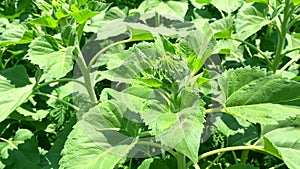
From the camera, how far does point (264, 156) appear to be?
8.46 ft

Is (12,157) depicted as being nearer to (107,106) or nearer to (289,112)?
(107,106)

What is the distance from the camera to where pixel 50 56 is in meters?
1.78

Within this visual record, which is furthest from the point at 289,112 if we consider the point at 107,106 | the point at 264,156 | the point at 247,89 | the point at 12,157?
the point at 12,157

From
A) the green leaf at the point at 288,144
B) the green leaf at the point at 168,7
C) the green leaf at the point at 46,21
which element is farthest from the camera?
the green leaf at the point at 168,7

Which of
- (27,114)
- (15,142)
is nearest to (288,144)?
(27,114)

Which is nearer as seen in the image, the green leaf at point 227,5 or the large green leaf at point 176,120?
the large green leaf at point 176,120

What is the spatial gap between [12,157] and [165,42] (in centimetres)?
118

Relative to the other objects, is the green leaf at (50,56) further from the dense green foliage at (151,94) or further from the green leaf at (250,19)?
the green leaf at (250,19)

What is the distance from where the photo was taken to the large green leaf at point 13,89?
1.85 meters

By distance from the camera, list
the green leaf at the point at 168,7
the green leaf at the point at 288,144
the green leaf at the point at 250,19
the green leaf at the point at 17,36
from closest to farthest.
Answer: the green leaf at the point at 288,144 → the green leaf at the point at 17,36 → the green leaf at the point at 250,19 → the green leaf at the point at 168,7

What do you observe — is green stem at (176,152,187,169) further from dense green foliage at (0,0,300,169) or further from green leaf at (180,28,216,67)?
green leaf at (180,28,216,67)

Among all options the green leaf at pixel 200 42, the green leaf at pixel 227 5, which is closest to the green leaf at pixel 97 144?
the green leaf at pixel 200 42

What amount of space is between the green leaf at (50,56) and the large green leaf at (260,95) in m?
0.56

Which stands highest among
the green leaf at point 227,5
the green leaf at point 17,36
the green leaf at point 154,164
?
the green leaf at point 17,36
